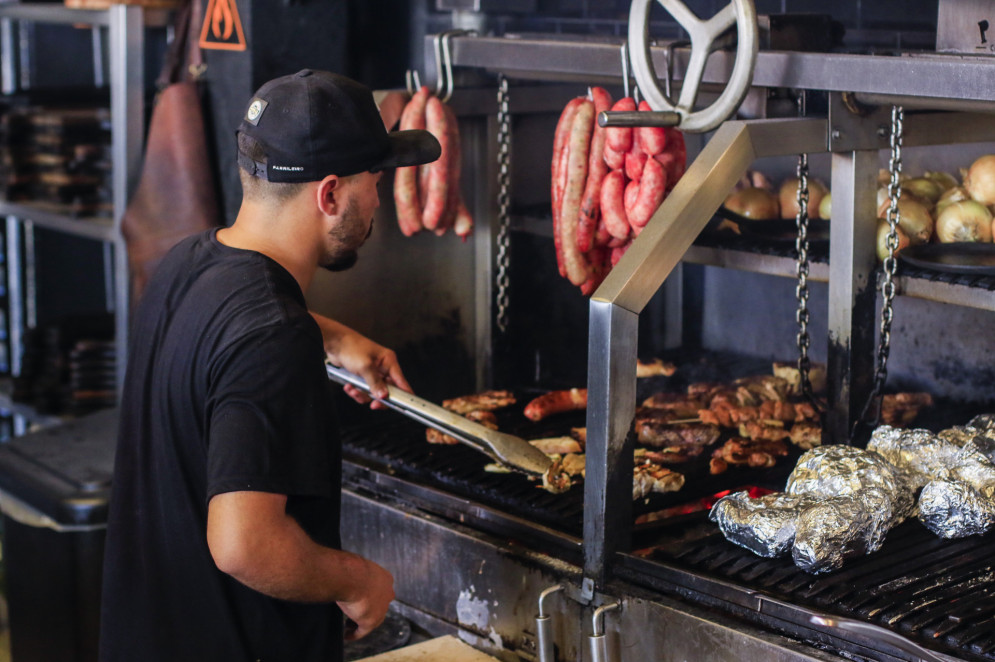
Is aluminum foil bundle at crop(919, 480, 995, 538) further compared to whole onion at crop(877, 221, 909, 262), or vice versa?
whole onion at crop(877, 221, 909, 262)

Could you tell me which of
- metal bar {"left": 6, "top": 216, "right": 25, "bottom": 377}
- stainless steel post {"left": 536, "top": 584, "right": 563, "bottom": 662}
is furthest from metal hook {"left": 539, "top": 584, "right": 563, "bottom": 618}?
metal bar {"left": 6, "top": 216, "right": 25, "bottom": 377}

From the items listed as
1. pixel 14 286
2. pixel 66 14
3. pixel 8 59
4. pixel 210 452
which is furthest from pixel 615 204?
pixel 8 59

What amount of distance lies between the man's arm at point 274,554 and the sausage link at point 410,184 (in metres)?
1.40

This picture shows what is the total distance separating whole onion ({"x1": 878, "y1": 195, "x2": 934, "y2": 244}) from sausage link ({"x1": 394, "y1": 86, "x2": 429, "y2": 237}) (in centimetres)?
119

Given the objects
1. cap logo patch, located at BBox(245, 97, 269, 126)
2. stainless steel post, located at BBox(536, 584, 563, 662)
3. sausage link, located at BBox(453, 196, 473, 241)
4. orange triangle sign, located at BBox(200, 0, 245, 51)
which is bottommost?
stainless steel post, located at BBox(536, 584, 563, 662)

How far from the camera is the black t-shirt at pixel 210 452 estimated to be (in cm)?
172

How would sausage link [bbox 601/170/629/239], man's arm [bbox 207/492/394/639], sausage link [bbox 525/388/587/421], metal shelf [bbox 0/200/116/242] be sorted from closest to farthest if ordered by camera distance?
man's arm [bbox 207/492/394/639], sausage link [bbox 601/170/629/239], sausage link [bbox 525/388/587/421], metal shelf [bbox 0/200/116/242]

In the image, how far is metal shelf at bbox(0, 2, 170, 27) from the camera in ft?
12.6

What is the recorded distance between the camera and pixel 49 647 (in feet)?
10.7

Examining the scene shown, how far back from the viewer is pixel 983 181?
2730 mm

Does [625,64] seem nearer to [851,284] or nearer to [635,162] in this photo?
[635,162]

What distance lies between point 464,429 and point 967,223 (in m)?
1.25

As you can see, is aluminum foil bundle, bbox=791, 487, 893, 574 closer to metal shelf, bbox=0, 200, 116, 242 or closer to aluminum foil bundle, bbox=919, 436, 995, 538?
aluminum foil bundle, bbox=919, 436, 995, 538

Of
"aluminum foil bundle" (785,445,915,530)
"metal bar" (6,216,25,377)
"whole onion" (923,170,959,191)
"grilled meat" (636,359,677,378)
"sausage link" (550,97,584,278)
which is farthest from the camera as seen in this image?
"metal bar" (6,216,25,377)
